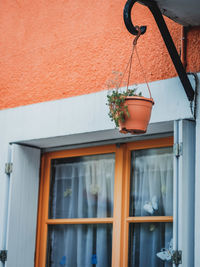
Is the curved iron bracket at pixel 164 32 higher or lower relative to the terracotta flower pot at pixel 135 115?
higher

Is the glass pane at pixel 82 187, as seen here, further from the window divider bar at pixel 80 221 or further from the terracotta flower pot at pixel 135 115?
the terracotta flower pot at pixel 135 115

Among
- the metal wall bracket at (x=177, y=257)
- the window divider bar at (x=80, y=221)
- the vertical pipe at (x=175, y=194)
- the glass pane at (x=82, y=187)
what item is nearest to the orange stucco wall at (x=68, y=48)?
the vertical pipe at (x=175, y=194)

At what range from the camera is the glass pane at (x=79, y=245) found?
4.65 m

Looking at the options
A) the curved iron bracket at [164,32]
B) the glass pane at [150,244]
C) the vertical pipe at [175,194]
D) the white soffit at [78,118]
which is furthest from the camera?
the glass pane at [150,244]

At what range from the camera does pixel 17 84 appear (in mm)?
5277

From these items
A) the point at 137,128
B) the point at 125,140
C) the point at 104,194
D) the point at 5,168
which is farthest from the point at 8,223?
the point at 137,128

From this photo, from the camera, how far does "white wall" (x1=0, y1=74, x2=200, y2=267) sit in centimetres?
420

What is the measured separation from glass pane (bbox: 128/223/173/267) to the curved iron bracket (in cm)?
104

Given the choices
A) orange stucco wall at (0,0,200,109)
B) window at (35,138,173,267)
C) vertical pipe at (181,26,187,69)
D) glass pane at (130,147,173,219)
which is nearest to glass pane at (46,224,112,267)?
window at (35,138,173,267)

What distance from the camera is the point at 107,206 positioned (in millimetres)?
4742

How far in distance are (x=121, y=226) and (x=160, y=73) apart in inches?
48.2

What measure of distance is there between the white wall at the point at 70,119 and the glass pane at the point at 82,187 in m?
0.22

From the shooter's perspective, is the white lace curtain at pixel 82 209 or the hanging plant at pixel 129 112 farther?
the white lace curtain at pixel 82 209

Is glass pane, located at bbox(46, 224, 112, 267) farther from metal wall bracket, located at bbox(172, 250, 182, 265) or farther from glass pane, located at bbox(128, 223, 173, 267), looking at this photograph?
metal wall bracket, located at bbox(172, 250, 182, 265)
